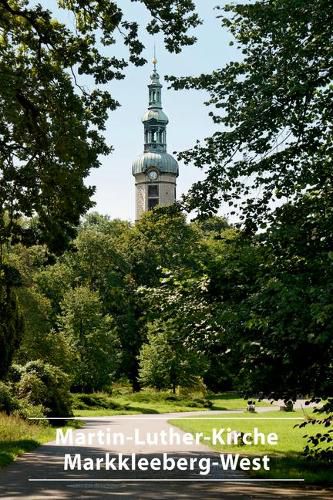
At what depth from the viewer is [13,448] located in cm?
1616

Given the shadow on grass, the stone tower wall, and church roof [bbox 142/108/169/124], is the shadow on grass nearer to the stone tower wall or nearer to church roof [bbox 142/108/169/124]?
the stone tower wall

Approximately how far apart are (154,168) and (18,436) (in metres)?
93.5

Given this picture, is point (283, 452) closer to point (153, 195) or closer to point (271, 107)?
point (271, 107)

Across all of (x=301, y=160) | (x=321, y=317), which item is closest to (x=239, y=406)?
(x=301, y=160)

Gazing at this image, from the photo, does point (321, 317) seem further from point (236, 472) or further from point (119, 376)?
point (119, 376)

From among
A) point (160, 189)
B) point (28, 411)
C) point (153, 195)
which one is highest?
point (160, 189)

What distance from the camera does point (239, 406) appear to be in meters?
47.3

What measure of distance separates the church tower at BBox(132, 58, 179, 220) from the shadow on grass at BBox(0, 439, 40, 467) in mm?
90830

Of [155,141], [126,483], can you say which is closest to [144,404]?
[126,483]

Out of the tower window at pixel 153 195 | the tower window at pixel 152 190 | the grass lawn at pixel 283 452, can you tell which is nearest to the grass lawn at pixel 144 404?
the grass lawn at pixel 283 452

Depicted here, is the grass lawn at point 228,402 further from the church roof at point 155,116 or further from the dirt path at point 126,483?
the church roof at point 155,116

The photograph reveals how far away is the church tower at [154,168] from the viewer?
11000cm

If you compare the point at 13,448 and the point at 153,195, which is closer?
the point at 13,448

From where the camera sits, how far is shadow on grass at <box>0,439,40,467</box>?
1393cm
